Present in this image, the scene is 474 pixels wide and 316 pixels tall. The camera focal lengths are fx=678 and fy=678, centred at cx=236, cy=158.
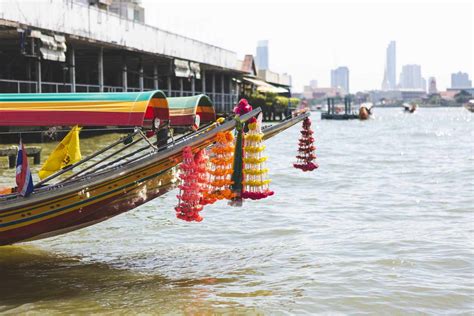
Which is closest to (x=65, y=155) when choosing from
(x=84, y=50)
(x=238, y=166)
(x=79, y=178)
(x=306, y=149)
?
(x=79, y=178)

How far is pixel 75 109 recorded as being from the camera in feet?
30.8

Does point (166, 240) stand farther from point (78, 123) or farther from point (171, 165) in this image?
point (78, 123)

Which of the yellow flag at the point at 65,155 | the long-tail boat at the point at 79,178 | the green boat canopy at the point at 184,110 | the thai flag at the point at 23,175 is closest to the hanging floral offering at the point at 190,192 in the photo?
the long-tail boat at the point at 79,178

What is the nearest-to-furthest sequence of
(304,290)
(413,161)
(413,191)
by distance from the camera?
1. (304,290)
2. (413,191)
3. (413,161)

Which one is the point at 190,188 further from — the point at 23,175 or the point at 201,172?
the point at 23,175

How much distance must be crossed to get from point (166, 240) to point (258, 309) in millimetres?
4104

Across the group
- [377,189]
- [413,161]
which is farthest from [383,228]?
[413,161]

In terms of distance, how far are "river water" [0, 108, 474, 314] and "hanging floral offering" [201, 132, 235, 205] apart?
3.67 feet

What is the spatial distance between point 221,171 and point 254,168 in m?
0.50

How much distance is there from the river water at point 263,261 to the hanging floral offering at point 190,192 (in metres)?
0.93

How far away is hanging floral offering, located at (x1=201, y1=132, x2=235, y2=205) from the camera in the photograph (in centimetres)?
966

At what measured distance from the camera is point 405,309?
8.33m

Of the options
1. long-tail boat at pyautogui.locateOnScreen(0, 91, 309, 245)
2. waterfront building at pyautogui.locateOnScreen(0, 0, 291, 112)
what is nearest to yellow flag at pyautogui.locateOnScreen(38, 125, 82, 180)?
long-tail boat at pyautogui.locateOnScreen(0, 91, 309, 245)

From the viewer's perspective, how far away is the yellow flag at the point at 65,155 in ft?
32.5
